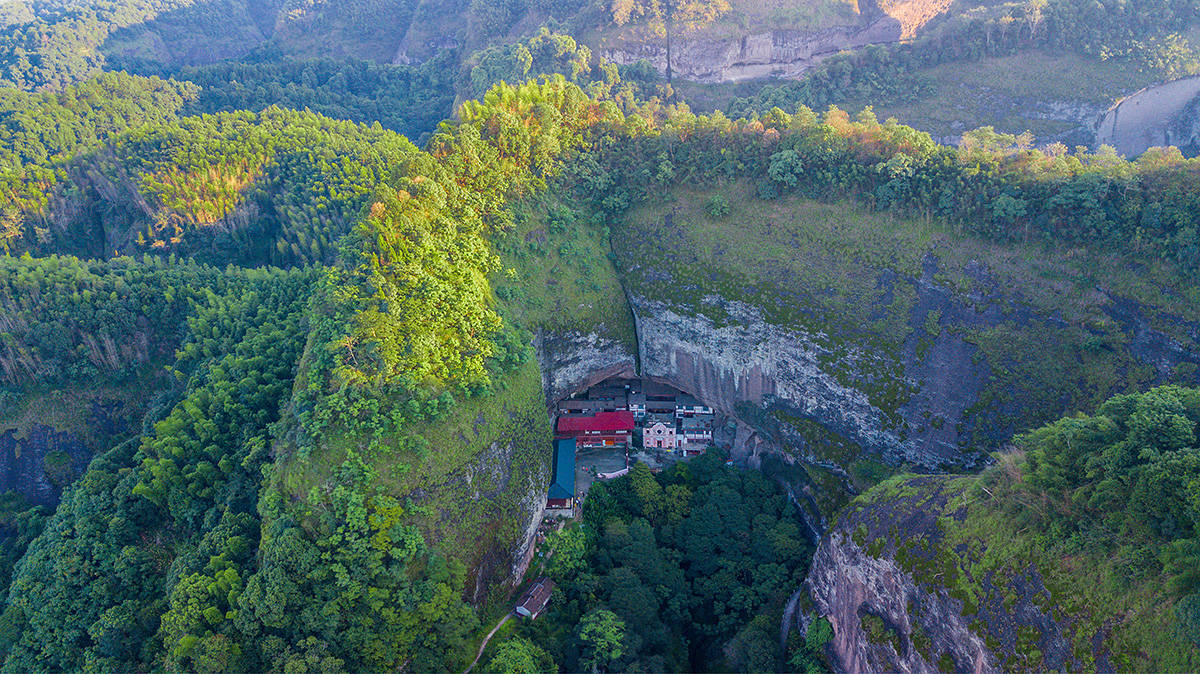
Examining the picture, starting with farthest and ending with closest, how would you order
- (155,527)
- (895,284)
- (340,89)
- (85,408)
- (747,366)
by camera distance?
(340,89) → (85,408) → (747,366) → (895,284) → (155,527)

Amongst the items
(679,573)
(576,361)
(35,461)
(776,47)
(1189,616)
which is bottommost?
(679,573)

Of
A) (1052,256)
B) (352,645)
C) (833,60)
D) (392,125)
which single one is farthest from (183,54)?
(1052,256)

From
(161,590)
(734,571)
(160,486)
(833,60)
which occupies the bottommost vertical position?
(734,571)

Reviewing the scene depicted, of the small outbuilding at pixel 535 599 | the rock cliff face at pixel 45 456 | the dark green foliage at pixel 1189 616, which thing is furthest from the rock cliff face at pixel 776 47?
the dark green foliage at pixel 1189 616

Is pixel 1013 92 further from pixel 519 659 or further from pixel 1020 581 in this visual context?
pixel 519 659

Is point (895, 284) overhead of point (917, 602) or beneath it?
overhead

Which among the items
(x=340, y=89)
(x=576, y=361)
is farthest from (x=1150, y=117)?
(x=340, y=89)

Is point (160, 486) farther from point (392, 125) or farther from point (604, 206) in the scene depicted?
point (392, 125)
